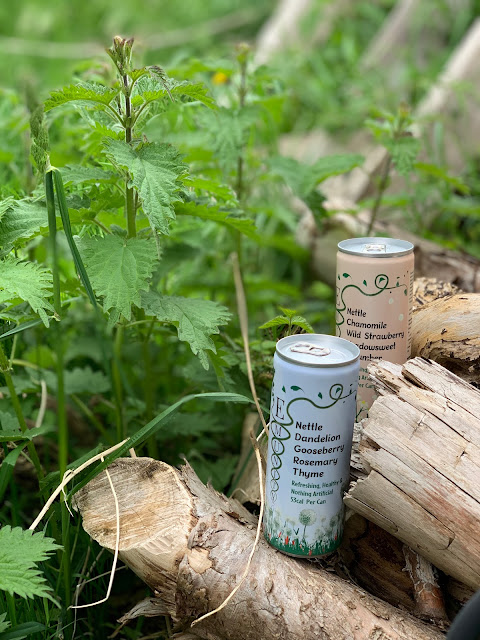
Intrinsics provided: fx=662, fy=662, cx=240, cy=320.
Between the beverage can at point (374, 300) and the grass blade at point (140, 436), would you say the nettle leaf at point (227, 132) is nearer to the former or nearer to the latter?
the beverage can at point (374, 300)

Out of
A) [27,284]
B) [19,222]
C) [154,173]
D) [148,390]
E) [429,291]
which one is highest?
[154,173]

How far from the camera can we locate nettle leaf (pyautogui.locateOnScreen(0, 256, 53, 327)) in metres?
1.33

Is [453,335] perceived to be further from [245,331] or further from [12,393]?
[12,393]

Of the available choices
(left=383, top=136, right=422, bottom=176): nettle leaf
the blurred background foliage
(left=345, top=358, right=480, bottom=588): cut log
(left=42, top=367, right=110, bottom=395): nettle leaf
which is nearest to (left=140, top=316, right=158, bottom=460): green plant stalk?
the blurred background foliage

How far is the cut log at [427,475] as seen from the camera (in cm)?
123

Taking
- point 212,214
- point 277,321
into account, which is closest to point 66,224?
point 212,214

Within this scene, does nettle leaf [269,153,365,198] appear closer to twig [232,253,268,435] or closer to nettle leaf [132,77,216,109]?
twig [232,253,268,435]

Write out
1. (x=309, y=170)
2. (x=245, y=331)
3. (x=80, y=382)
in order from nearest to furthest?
(x=245, y=331), (x=80, y=382), (x=309, y=170)

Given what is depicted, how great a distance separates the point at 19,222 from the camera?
4.69 ft

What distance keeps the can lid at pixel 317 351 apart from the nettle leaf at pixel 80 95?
623 mm

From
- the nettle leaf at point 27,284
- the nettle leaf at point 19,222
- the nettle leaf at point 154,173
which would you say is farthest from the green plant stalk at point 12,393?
the nettle leaf at point 154,173

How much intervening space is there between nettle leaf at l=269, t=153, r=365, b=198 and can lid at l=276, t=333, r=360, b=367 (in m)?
0.86

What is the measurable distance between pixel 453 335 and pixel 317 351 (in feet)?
1.39

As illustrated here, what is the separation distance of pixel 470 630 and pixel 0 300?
102cm
